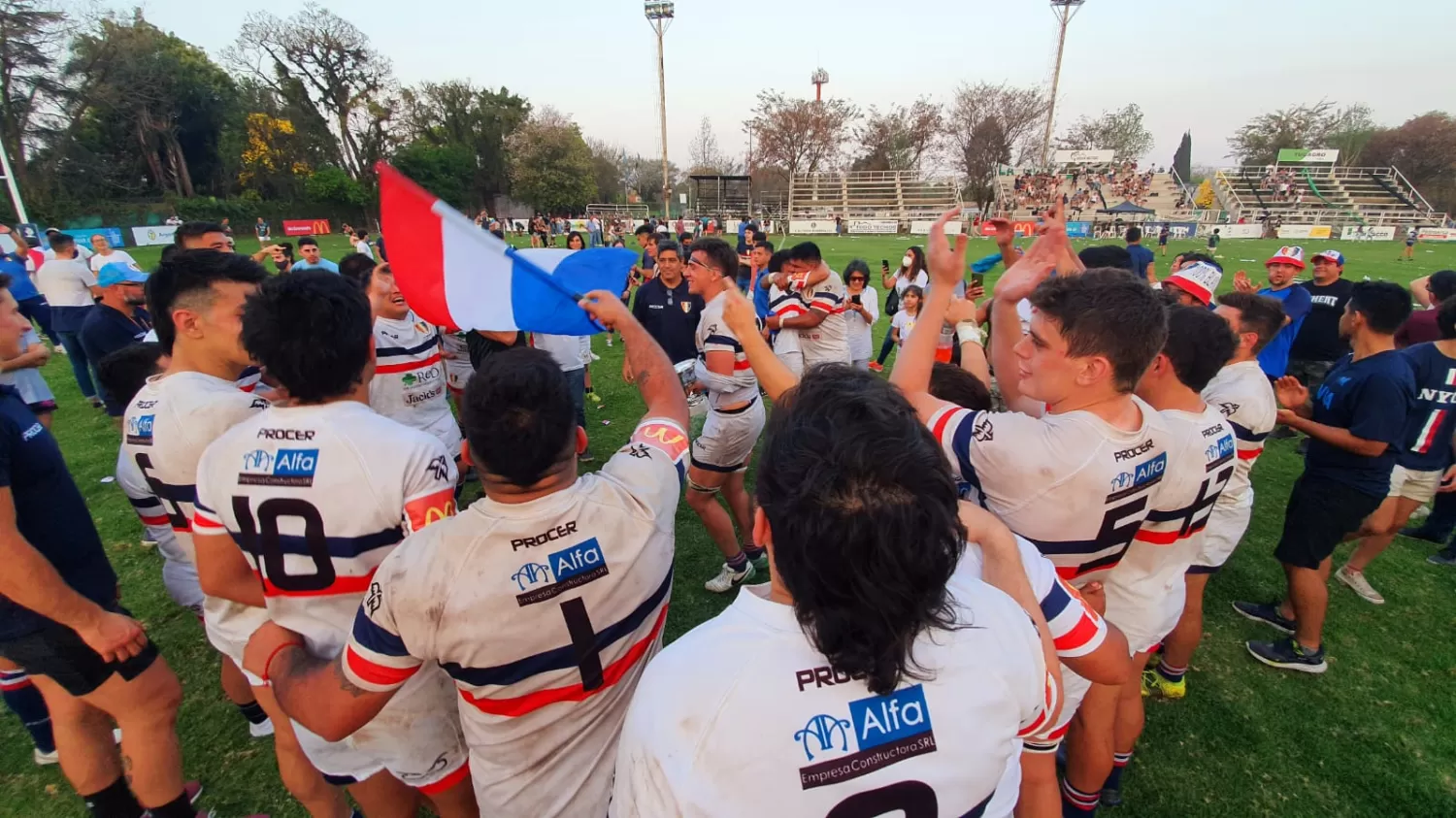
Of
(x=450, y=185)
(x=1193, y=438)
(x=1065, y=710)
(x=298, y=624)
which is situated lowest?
(x=1065, y=710)

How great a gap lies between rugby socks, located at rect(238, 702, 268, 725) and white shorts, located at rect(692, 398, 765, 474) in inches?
115

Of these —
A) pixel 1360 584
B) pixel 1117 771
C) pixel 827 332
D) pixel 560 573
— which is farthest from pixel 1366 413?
pixel 560 573

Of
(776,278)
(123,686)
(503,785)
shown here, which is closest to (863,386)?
(503,785)

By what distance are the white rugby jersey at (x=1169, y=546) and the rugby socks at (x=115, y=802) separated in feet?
13.4

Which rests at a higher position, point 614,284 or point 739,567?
point 614,284

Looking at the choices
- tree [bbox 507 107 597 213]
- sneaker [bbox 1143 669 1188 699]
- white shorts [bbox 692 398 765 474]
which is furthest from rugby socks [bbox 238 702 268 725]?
tree [bbox 507 107 597 213]

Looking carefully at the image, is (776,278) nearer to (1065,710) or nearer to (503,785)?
(1065,710)

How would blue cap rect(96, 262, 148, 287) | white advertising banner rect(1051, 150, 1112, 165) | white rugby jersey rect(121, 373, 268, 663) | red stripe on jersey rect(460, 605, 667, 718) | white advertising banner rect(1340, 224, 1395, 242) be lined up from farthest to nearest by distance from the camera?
1. white advertising banner rect(1051, 150, 1112, 165)
2. white advertising banner rect(1340, 224, 1395, 242)
3. blue cap rect(96, 262, 148, 287)
4. white rugby jersey rect(121, 373, 268, 663)
5. red stripe on jersey rect(460, 605, 667, 718)

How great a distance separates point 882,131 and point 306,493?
65.0m

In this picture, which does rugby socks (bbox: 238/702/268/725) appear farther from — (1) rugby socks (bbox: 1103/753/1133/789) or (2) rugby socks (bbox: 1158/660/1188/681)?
(2) rugby socks (bbox: 1158/660/1188/681)

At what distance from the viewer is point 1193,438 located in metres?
2.36

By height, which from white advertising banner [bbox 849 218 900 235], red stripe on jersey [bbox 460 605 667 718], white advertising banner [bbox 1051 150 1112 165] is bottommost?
red stripe on jersey [bbox 460 605 667 718]

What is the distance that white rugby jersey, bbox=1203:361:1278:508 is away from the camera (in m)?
3.32

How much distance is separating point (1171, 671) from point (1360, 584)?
2356mm
